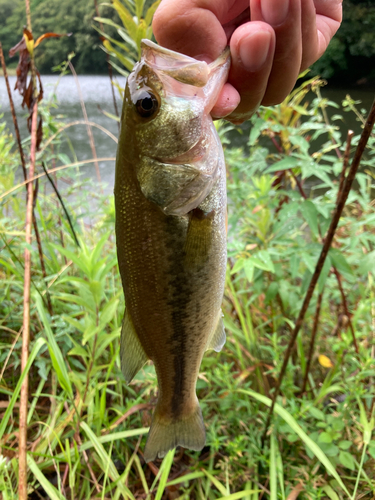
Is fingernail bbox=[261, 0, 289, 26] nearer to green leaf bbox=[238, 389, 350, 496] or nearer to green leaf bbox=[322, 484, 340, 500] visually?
green leaf bbox=[238, 389, 350, 496]

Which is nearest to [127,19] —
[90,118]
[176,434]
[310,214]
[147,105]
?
[147,105]

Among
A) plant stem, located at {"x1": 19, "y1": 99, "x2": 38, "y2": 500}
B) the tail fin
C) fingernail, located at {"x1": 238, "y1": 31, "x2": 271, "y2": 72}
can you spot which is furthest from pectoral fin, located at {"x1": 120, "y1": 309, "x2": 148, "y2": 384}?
fingernail, located at {"x1": 238, "y1": 31, "x2": 271, "y2": 72}

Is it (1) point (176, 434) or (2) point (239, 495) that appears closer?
(1) point (176, 434)

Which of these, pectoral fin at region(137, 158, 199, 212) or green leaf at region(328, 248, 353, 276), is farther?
green leaf at region(328, 248, 353, 276)

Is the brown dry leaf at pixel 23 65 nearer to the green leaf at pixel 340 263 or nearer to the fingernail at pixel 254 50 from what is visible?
the fingernail at pixel 254 50

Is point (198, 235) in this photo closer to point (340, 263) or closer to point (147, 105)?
point (147, 105)

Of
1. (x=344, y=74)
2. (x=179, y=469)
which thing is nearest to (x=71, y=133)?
(x=179, y=469)

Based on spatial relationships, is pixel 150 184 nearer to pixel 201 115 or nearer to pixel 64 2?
pixel 201 115
